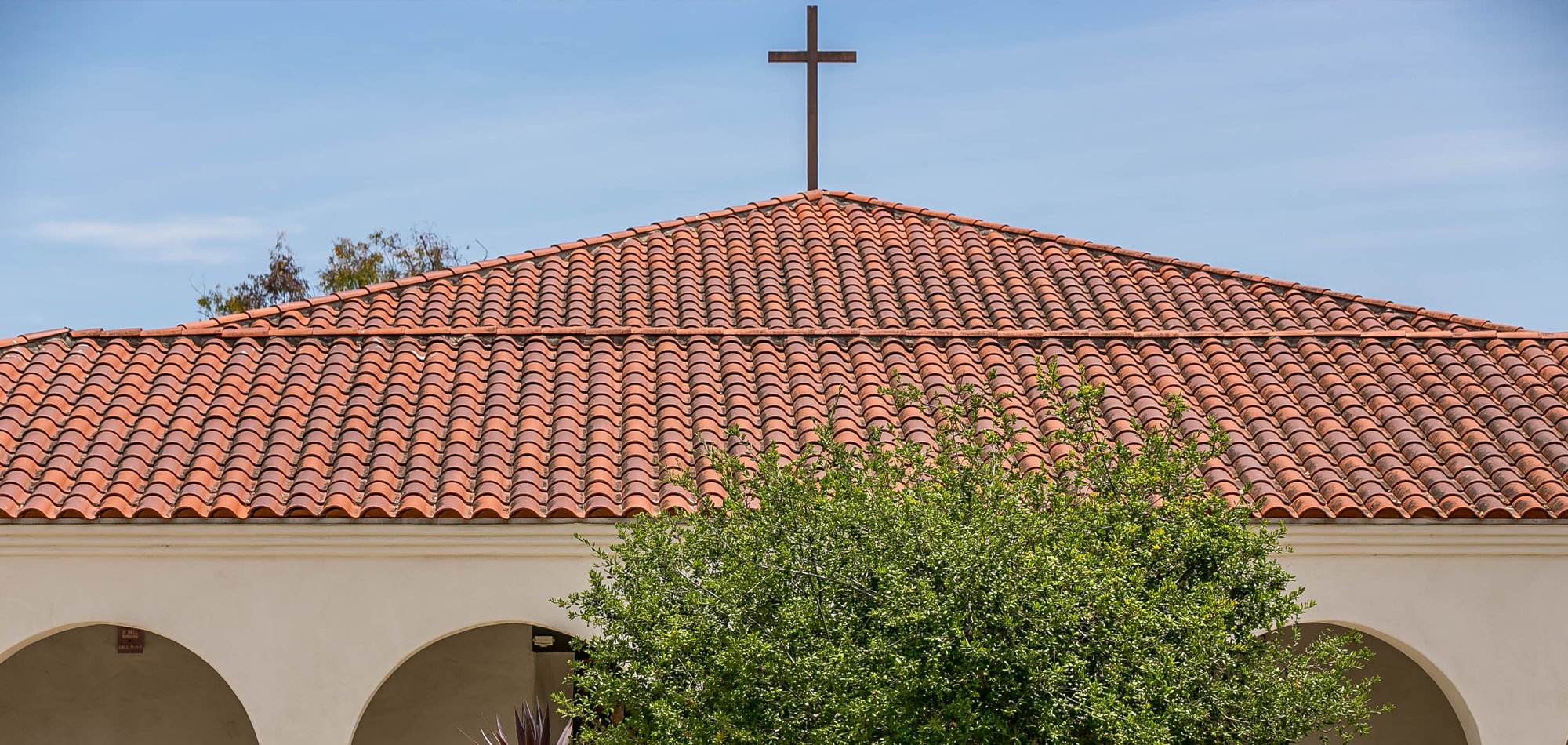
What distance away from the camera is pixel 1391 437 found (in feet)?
33.7

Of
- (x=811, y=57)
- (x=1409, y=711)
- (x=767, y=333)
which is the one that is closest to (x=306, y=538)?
(x=767, y=333)

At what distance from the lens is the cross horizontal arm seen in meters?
13.8

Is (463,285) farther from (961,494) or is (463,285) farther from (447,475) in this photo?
(961,494)

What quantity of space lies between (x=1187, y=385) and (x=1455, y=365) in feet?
7.86

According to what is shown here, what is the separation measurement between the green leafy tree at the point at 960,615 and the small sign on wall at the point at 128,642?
580 cm

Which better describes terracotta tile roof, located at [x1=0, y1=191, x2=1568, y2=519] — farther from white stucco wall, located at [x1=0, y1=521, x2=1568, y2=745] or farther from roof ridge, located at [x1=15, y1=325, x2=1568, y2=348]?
white stucco wall, located at [x1=0, y1=521, x2=1568, y2=745]

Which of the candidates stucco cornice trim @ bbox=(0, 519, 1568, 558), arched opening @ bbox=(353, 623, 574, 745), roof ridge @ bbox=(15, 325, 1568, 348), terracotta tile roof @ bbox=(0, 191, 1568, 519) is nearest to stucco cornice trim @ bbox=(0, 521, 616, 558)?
stucco cornice trim @ bbox=(0, 519, 1568, 558)

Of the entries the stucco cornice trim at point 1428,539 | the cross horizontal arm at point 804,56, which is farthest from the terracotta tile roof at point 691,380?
the cross horizontal arm at point 804,56

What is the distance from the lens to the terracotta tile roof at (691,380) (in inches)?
363

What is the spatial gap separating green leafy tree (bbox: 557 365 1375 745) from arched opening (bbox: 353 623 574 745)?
442 cm

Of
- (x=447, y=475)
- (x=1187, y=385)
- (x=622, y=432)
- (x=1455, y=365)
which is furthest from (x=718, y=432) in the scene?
(x=1455, y=365)

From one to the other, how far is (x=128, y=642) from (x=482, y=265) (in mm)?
4338

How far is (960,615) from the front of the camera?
19.1 feet

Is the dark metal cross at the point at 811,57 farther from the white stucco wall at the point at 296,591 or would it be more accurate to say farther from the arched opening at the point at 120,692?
the arched opening at the point at 120,692
